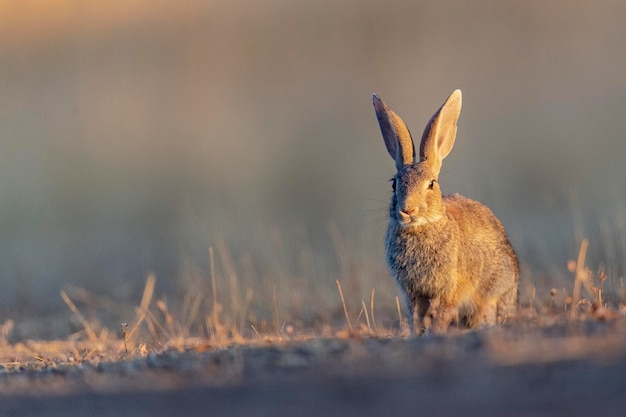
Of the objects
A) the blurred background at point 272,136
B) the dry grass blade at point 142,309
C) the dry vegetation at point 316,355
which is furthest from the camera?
the blurred background at point 272,136

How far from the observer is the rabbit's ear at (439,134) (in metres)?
7.78

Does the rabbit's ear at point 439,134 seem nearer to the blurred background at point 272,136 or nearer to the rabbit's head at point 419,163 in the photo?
the rabbit's head at point 419,163

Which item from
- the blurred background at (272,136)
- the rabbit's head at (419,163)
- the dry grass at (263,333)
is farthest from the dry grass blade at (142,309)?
the rabbit's head at (419,163)

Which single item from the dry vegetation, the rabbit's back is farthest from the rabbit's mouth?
the dry vegetation

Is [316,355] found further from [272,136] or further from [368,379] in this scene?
[272,136]

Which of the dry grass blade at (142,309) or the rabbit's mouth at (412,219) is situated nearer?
the dry grass blade at (142,309)

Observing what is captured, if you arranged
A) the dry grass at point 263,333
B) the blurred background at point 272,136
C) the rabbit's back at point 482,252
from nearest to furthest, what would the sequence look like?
the dry grass at point 263,333, the rabbit's back at point 482,252, the blurred background at point 272,136

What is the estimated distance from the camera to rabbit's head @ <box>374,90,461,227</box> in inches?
290

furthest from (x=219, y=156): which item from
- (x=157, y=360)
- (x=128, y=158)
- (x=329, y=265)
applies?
(x=157, y=360)

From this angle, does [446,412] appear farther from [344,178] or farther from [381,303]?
[344,178]

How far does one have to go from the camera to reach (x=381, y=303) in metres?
9.81

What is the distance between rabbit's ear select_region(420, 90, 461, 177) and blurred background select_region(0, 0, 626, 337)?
7.28 feet

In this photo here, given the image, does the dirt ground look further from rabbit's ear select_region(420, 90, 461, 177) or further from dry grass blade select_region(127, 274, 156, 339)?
rabbit's ear select_region(420, 90, 461, 177)

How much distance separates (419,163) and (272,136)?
9.52m
